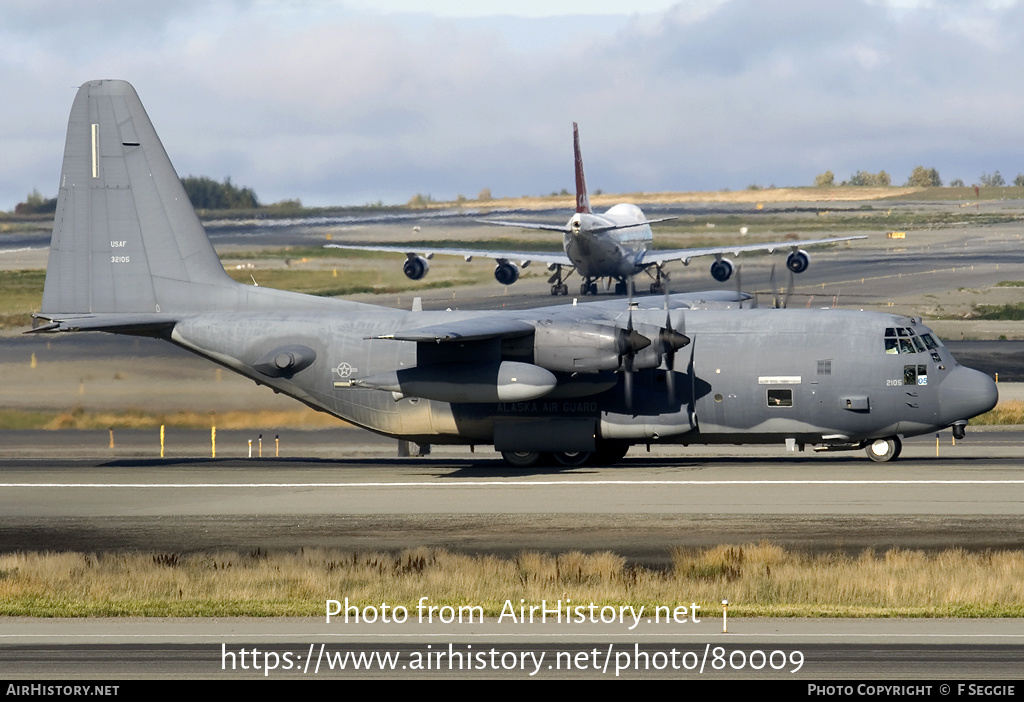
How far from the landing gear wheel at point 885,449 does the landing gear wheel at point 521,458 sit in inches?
351

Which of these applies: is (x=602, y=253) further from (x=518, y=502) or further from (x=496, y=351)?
(x=518, y=502)

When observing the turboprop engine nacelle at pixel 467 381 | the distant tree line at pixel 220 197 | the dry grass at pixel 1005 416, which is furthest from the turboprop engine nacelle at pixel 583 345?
the distant tree line at pixel 220 197

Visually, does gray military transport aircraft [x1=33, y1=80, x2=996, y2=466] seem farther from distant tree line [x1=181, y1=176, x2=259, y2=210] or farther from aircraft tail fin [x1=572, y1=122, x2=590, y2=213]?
distant tree line [x1=181, y1=176, x2=259, y2=210]

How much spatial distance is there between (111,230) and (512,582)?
20879 mm

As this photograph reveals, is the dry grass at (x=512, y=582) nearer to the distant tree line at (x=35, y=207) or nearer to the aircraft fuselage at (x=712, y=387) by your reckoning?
the aircraft fuselage at (x=712, y=387)

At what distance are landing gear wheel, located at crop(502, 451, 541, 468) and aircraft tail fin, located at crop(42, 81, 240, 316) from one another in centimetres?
959

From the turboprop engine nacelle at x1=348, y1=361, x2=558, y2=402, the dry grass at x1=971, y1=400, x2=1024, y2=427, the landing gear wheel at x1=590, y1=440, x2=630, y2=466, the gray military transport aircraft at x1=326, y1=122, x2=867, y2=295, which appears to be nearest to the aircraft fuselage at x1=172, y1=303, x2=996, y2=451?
the turboprop engine nacelle at x1=348, y1=361, x2=558, y2=402

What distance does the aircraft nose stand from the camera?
3269 cm

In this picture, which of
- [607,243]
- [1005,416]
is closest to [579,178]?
[607,243]

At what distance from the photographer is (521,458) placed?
116 feet

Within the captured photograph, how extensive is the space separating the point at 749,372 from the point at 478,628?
695 inches

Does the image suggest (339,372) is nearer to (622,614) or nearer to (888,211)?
(622,614)
